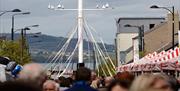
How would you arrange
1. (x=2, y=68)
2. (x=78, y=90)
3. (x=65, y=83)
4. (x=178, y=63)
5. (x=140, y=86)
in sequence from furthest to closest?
(x=178, y=63), (x=65, y=83), (x=2, y=68), (x=78, y=90), (x=140, y=86)

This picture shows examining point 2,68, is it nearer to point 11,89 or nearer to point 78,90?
point 78,90

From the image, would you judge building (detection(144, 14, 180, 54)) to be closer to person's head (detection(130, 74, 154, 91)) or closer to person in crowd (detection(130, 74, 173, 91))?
person in crowd (detection(130, 74, 173, 91))

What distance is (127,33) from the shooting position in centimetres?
17462

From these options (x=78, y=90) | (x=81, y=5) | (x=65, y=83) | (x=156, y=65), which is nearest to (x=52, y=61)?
(x=81, y=5)

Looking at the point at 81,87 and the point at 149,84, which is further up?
the point at 149,84

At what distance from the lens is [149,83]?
16.8 ft

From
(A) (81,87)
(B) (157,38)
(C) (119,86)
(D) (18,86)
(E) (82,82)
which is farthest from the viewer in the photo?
(B) (157,38)

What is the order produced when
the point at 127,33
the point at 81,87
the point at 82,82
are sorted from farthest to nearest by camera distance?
the point at 127,33, the point at 82,82, the point at 81,87

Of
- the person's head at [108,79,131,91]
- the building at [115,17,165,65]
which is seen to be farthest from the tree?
the building at [115,17,165,65]

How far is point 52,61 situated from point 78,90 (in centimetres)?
5910

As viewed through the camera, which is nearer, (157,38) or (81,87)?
(81,87)

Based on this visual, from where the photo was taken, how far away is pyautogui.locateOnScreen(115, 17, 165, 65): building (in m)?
157

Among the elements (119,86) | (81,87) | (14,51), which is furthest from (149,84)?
(14,51)

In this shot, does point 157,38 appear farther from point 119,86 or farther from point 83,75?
point 119,86
